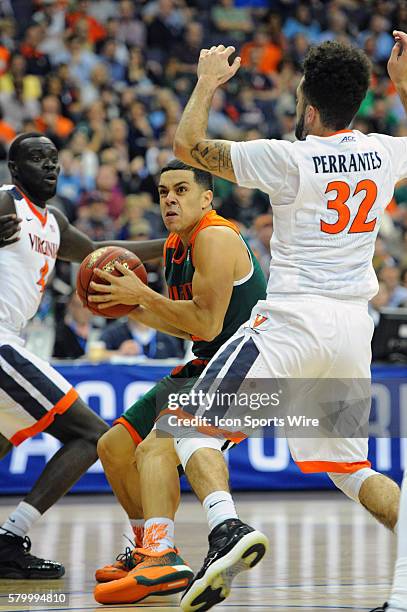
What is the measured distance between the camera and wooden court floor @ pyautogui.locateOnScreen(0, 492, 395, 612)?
17.3 ft

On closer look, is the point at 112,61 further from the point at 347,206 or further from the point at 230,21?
the point at 347,206

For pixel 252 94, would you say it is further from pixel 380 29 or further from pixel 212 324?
pixel 212 324

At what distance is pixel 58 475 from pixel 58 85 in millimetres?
10670

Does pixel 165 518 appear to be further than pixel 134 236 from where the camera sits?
No

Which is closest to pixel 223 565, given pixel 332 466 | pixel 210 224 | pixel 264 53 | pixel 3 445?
pixel 332 466

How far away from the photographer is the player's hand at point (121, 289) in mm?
5160

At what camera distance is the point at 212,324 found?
5250mm

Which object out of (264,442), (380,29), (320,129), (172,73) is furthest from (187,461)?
(380,29)

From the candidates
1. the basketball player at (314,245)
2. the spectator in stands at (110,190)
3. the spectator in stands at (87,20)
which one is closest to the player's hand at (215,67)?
the basketball player at (314,245)

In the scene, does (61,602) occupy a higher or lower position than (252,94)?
lower

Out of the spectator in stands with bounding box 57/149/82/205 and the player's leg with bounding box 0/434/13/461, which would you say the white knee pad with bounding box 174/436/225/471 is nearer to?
the player's leg with bounding box 0/434/13/461

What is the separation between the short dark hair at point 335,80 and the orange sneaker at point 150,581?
2.11 m

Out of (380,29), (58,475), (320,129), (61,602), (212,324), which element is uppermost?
(380,29)

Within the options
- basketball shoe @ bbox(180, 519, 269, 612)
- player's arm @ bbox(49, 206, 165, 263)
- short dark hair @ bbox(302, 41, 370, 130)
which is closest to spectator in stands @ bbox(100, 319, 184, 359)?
player's arm @ bbox(49, 206, 165, 263)
